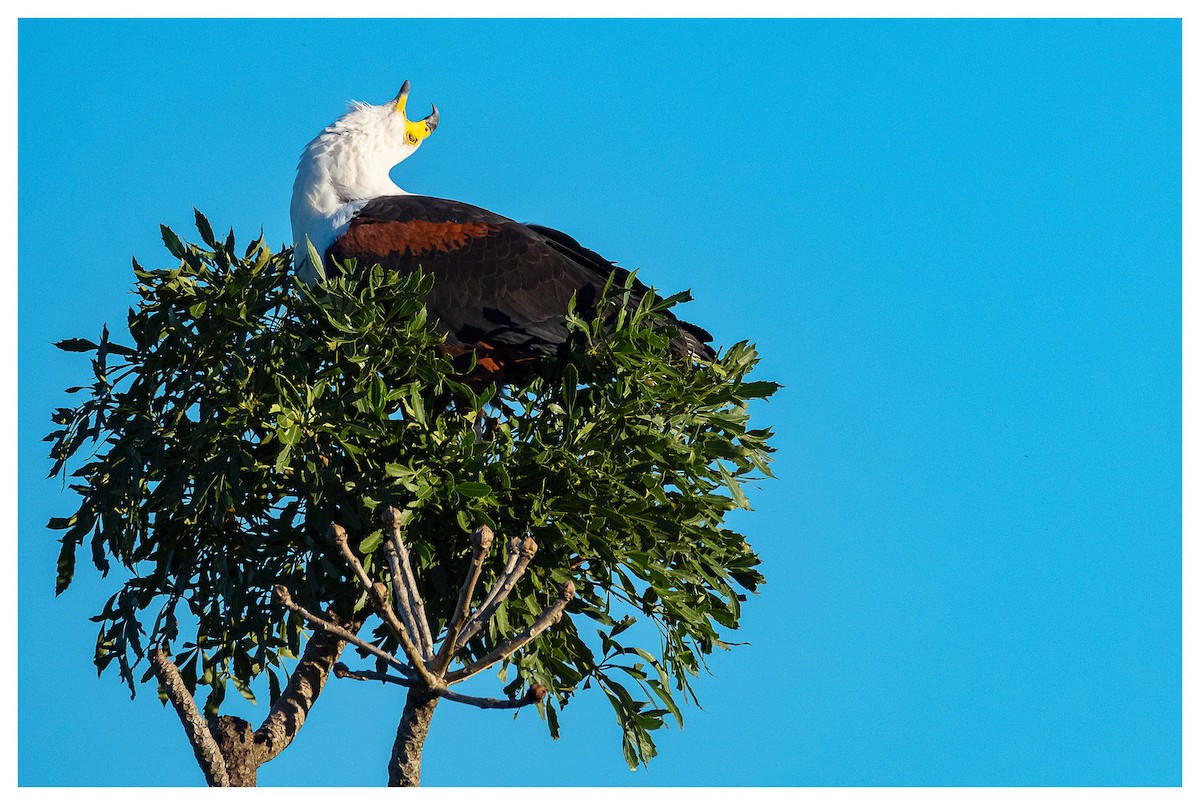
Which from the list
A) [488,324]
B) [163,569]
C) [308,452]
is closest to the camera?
[308,452]

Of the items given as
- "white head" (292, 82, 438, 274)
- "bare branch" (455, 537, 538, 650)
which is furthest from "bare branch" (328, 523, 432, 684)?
"white head" (292, 82, 438, 274)

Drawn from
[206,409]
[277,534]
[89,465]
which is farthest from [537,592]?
[89,465]

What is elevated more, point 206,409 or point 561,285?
point 561,285

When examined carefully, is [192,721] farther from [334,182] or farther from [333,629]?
[334,182]

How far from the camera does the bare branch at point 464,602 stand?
4.87 metres

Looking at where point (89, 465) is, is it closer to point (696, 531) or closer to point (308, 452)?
point (308, 452)

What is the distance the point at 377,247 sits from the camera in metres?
7.33

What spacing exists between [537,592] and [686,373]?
1212 mm

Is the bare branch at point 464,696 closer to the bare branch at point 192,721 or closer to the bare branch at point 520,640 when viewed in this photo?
the bare branch at point 520,640

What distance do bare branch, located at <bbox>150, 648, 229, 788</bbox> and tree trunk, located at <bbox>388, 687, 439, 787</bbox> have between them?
28.3 inches

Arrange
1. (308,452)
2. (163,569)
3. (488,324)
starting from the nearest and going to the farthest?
(308,452)
(163,569)
(488,324)

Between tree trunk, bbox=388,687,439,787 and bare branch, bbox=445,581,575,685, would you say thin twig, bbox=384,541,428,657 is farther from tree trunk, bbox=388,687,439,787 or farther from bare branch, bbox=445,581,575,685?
tree trunk, bbox=388,687,439,787

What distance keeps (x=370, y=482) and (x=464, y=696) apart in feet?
4.19

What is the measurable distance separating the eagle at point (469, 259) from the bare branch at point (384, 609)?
185 centimetres
